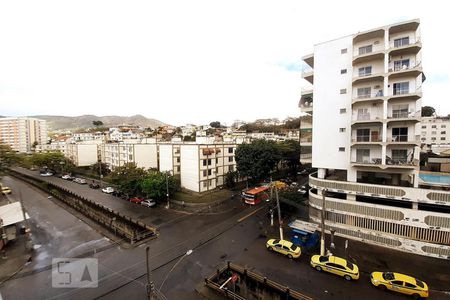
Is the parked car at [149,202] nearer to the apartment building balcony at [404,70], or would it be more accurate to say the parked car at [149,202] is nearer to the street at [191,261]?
the street at [191,261]

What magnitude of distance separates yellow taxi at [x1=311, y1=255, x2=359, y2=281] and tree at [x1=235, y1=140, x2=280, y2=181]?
23529mm

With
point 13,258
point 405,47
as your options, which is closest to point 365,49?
point 405,47

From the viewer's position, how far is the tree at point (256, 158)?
136 feet

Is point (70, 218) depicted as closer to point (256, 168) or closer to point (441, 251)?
point (256, 168)

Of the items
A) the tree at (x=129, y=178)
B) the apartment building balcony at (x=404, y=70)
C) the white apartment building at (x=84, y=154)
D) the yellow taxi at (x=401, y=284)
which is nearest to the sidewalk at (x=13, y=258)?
the tree at (x=129, y=178)

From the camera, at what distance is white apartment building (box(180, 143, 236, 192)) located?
4181 cm

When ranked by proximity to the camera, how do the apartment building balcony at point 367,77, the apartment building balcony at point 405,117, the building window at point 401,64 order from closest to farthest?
1. the apartment building balcony at point 405,117
2. the apartment building balcony at point 367,77
3. the building window at point 401,64

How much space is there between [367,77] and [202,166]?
3076cm

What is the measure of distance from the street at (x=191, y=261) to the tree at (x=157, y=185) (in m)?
6.10

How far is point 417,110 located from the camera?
72.5ft

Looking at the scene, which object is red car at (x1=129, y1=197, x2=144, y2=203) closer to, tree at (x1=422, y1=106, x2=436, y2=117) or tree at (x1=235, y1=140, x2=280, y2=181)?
tree at (x1=235, y1=140, x2=280, y2=181)

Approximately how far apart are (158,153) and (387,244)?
163 ft

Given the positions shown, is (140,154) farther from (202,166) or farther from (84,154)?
(84,154)

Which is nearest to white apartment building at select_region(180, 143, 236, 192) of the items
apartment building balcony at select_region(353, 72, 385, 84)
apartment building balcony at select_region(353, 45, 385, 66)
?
apartment building balcony at select_region(353, 72, 385, 84)
